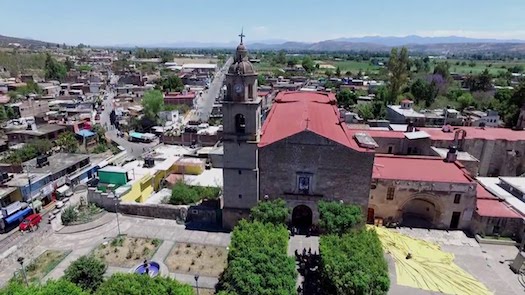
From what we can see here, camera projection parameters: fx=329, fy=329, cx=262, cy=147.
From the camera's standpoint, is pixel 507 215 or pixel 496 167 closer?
pixel 507 215

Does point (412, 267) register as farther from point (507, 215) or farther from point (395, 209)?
point (507, 215)

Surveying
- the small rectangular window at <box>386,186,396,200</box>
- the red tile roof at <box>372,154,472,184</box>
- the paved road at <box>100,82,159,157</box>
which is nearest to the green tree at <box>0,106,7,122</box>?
the paved road at <box>100,82,159,157</box>

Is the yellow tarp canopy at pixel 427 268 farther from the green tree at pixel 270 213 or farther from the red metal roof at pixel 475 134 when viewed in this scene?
the red metal roof at pixel 475 134

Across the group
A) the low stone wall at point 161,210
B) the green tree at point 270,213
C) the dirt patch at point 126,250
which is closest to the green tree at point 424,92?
the green tree at point 270,213

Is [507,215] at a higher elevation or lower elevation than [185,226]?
higher

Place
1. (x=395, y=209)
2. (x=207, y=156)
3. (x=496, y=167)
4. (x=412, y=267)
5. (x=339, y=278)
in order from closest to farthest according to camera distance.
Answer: (x=339, y=278) < (x=412, y=267) < (x=395, y=209) < (x=496, y=167) < (x=207, y=156)

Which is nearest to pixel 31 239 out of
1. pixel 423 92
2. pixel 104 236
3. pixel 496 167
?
pixel 104 236
